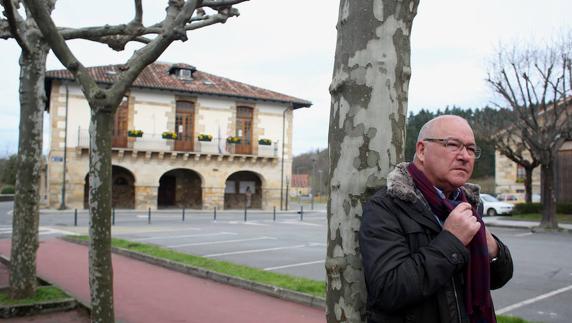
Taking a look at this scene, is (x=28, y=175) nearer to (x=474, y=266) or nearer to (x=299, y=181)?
(x=474, y=266)

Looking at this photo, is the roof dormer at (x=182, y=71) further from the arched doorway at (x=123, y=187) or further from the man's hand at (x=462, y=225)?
the man's hand at (x=462, y=225)

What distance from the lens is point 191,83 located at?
3381 cm

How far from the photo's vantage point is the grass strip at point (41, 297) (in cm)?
588

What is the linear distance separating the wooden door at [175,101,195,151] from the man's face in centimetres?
3105

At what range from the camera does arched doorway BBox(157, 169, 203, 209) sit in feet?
113

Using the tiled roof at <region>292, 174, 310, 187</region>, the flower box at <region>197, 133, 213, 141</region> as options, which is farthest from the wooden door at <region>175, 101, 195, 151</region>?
the tiled roof at <region>292, 174, 310, 187</region>

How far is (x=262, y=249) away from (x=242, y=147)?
2182 cm

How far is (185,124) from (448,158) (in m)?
31.7

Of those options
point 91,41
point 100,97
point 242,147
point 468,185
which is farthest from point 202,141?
point 468,185

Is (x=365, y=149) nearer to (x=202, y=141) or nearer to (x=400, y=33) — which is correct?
(x=400, y=33)

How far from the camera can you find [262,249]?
12.4 meters

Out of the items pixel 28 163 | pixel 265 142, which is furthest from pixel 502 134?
pixel 28 163

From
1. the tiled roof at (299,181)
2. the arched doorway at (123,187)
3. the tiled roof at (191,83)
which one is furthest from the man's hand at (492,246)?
the tiled roof at (299,181)

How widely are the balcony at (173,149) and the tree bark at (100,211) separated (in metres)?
26.7
